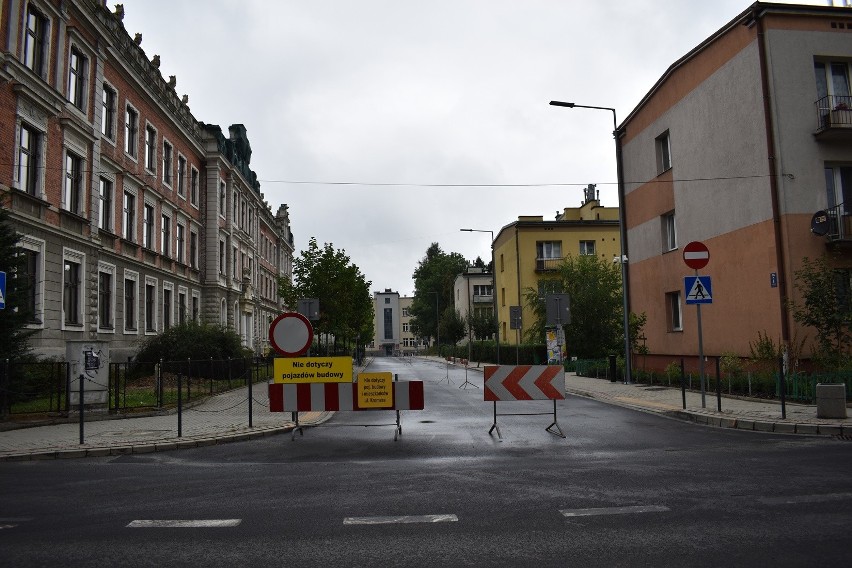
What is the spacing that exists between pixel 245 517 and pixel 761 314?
55.3 ft

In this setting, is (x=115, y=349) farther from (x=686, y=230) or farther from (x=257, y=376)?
(x=686, y=230)

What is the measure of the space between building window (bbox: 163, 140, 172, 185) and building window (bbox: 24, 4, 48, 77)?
12919mm

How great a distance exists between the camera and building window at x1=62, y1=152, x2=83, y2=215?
2362cm

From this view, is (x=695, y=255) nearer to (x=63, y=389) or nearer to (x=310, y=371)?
(x=310, y=371)

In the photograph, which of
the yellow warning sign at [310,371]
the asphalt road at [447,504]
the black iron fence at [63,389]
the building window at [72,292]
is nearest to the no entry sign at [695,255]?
the asphalt road at [447,504]

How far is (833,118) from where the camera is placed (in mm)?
18312

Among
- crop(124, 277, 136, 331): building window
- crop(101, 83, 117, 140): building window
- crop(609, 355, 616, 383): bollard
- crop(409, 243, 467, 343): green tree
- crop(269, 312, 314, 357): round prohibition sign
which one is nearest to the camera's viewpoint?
crop(269, 312, 314, 357): round prohibition sign

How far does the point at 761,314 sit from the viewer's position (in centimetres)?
1892

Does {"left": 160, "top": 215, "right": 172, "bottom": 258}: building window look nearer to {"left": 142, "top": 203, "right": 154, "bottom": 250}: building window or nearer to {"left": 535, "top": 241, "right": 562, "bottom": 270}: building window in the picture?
{"left": 142, "top": 203, "right": 154, "bottom": 250}: building window

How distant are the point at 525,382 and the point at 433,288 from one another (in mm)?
92953

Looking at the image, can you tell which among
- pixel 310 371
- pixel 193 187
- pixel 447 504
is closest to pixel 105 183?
pixel 193 187

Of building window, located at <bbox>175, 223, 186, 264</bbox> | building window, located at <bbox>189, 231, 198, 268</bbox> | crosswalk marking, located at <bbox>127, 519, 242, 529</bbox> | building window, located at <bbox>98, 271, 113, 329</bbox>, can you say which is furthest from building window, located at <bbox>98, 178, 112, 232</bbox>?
crosswalk marking, located at <bbox>127, 519, 242, 529</bbox>

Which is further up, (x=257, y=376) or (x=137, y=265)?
(x=137, y=265)

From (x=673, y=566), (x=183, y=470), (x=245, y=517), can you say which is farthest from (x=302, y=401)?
(x=673, y=566)
